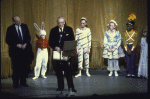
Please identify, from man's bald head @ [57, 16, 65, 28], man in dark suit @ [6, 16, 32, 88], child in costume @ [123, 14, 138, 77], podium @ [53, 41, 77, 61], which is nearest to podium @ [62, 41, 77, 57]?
podium @ [53, 41, 77, 61]

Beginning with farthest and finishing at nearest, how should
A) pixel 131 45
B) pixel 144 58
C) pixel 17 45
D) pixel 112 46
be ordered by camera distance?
1. pixel 112 46
2. pixel 131 45
3. pixel 144 58
4. pixel 17 45

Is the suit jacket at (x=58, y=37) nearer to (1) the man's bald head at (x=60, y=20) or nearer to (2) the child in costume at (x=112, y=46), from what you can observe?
(1) the man's bald head at (x=60, y=20)

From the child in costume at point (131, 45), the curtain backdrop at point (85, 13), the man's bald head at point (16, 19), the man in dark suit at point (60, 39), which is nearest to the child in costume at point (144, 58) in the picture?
the child in costume at point (131, 45)

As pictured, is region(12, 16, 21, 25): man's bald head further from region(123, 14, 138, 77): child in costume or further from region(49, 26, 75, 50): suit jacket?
region(123, 14, 138, 77): child in costume

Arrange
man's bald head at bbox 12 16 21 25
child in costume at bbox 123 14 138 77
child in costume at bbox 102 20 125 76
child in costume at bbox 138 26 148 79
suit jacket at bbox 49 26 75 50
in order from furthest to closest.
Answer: child in costume at bbox 102 20 125 76 < child in costume at bbox 123 14 138 77 < child in costume at bbox 138 26 148 79 < man's bald head at bbox 12 16 21 25 < suit jacket at bbox 49 26 75 50

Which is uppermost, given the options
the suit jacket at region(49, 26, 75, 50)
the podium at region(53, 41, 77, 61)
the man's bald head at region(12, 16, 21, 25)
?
the man's bald head at region(12, 16, 21, 25)

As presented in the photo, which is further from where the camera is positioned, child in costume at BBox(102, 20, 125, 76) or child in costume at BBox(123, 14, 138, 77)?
child in costume at BBox(102, 20, 125, 76)

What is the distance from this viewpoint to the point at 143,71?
13.9 feet

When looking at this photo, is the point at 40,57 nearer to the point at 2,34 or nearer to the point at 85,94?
the point at 2,34

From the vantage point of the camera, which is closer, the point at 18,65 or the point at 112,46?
the point at 18,65

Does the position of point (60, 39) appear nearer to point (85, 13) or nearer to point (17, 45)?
point (17, 45)

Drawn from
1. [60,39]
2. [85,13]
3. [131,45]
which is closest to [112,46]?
[131,45]

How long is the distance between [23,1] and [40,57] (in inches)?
79.8

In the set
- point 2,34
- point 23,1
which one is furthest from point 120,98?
point 23,1
